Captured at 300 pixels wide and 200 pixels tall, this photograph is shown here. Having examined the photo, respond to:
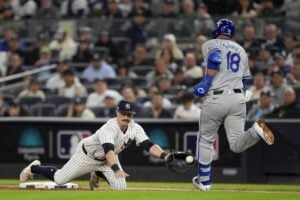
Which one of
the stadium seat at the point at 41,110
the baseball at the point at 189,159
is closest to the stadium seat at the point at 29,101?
the stadium seat at the point at 41,110

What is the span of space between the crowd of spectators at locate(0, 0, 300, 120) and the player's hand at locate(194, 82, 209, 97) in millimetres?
4082

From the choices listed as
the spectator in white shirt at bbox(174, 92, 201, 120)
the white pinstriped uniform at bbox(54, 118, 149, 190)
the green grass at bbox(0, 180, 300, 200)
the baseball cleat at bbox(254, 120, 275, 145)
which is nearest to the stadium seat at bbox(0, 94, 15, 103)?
the spectator in white shirt at bbox(174, 92, 201, 120)

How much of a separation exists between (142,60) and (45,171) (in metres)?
7.28

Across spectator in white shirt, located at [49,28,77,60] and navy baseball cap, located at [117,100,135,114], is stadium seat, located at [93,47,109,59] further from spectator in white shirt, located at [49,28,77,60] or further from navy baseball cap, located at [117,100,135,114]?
navy baseball cap, located at [117,100,135,114]

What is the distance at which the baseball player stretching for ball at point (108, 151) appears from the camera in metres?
13.3

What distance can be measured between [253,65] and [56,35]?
18.0 ft

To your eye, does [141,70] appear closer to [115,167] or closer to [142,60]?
[142,60]

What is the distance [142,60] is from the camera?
2142cm

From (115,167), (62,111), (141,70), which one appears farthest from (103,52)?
(115,167)

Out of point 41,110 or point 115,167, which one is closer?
point 115,167

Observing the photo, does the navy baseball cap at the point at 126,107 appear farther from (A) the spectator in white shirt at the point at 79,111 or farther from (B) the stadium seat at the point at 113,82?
(B) the stadium seat at the point at 113,82

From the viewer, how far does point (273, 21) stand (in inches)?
808

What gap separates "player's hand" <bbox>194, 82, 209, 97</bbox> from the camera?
1330cm

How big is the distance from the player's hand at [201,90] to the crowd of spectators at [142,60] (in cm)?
408
